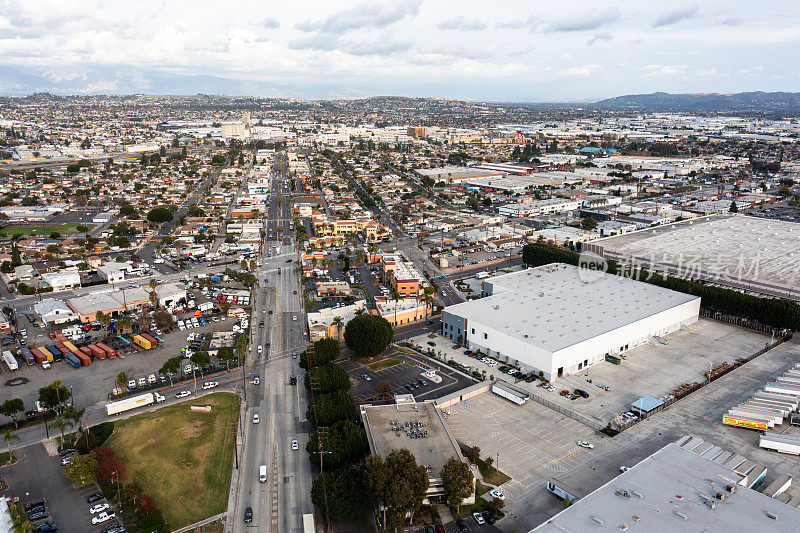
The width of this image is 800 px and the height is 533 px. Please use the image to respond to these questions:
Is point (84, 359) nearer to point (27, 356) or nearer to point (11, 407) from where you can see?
point (27, 356)

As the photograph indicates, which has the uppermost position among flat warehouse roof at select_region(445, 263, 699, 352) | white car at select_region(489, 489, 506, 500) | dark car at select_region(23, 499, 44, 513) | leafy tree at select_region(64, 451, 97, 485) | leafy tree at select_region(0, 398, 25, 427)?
flat warehouse roof at select_region(445, 263, 699, 352)

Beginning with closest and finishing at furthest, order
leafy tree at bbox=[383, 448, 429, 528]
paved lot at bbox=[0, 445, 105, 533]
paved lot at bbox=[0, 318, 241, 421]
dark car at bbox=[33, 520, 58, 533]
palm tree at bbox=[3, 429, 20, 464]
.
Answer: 1. leafy tree at bbox=[383, 448, 429, 528]
2. dark car at bbox=[33, 520, 58, 533]
3. paved lot at bbox=[0, 445, 105, 533]
4. palm tree at bbox=[3, 429, 20, 464]
5. paved lot at bbox=[0, 318, 241, 421]

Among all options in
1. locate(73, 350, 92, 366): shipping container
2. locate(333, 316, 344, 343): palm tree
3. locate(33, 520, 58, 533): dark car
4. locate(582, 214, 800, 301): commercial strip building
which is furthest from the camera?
locate(582, 214, 800, 301): commercial strip building

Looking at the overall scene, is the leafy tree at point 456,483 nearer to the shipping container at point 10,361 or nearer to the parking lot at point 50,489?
the parking lot at point 50,489

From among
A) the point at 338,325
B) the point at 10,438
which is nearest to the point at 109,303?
the point at 10,438

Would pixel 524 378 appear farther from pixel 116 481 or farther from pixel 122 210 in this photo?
pixel 122 210

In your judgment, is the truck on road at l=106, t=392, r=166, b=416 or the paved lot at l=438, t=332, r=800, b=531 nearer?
the paved lot at l=438, t=332, r=800, b=531

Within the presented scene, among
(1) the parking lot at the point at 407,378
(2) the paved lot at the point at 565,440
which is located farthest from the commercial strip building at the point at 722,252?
(1) the parking lot at the point at 407,378

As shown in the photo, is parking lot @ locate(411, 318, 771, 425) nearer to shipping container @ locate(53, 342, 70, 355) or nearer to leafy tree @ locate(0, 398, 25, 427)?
leafy tree @ locate(0, 398, 25, 427)

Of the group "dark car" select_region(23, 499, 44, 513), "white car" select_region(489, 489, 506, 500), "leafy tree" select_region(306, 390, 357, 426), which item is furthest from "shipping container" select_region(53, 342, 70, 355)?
"white car" select_region(489, 489, 506, 500)
